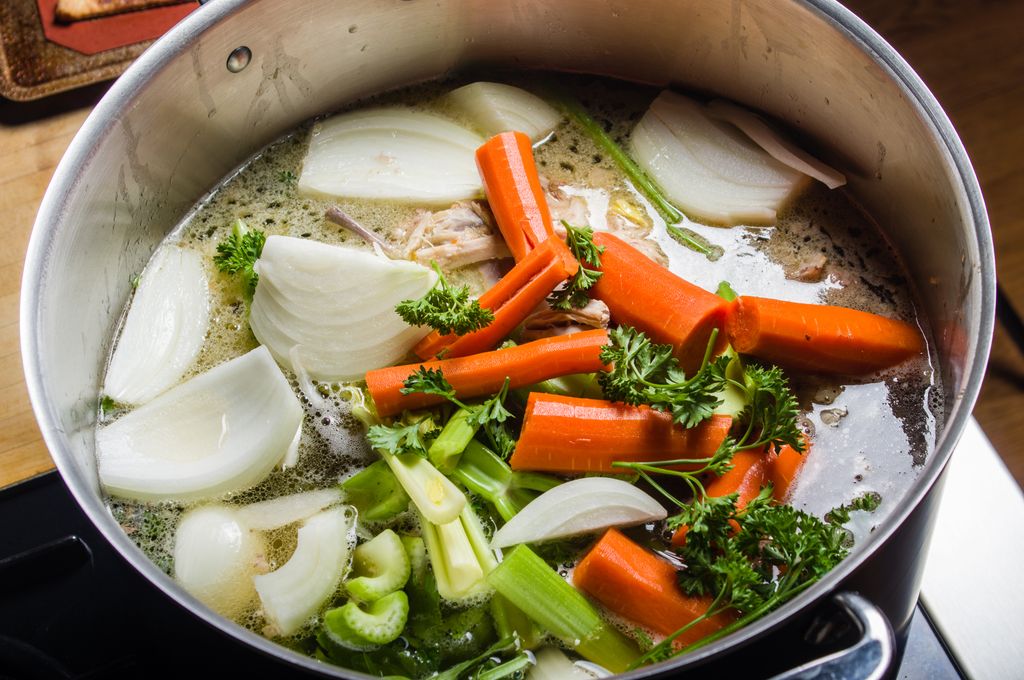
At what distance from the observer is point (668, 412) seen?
1.30 m

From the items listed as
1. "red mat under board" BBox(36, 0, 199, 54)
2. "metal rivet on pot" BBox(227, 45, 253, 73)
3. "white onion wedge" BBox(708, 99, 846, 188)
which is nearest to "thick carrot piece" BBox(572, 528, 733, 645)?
"white onion wedge" BBox(708, 99, 846, 188)

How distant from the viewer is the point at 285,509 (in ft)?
4.41

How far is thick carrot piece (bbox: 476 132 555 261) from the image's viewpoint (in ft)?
4.90

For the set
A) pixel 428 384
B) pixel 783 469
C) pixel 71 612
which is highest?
pixel 428 384

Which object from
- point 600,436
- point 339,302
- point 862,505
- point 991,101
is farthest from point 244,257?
point 991,101

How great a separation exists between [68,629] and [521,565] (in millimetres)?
660

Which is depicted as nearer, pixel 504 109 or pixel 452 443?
pixel 452 443

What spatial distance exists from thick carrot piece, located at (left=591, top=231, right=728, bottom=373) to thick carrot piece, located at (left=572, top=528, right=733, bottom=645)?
306 millimetres

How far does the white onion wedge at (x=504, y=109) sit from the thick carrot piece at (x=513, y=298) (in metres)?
0.34

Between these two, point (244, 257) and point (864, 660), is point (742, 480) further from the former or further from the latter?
point (244, 257)

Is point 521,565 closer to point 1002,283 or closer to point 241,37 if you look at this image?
point 241,37

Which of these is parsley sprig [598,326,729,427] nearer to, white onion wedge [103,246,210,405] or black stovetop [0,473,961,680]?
black stovetop [0,473,961,680]

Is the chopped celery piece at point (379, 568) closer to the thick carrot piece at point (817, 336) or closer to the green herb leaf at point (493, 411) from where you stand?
the green herb leaf at point (493, 411)

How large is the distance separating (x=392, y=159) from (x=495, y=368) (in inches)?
19.5
